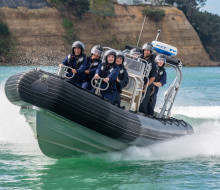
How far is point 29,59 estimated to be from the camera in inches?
1666

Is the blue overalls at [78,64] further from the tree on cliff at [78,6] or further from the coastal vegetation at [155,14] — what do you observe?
the coastal vegetation at [155,14]

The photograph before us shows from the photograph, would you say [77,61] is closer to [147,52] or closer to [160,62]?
[147,52]

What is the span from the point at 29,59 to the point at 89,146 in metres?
35.9

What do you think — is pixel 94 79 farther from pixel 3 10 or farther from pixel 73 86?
pixel 3 10

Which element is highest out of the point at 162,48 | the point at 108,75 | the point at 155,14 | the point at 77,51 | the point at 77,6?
the point at 155,14

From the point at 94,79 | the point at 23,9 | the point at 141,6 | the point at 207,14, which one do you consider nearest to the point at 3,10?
the point at 23,9

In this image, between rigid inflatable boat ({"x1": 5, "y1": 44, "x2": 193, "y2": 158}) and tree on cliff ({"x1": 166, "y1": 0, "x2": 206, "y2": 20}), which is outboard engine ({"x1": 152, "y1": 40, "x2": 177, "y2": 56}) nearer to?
rigid inflatable boat ({"x1": 5, "y1": 44, "x2": 193, "y2": 158})

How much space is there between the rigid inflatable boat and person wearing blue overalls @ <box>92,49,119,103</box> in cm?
43

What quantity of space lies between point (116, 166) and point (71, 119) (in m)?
1.22

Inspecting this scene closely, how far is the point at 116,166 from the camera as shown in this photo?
743cm

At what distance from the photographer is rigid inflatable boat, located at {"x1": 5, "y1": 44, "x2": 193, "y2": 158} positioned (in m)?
6.61

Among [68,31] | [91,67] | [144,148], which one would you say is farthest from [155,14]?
[144,148]

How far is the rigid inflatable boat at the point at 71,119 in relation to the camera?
6.61 m

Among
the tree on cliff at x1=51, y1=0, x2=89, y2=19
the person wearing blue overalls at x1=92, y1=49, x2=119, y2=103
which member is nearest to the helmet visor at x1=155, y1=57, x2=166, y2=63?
the person wearing blue overalls at x1=92, y1=49, x2=119, y2=103
